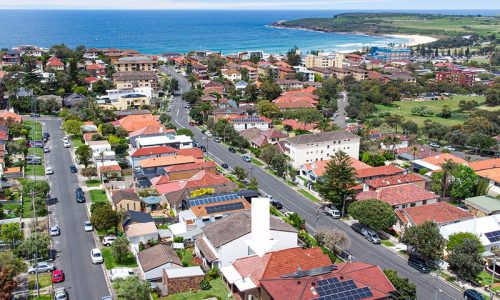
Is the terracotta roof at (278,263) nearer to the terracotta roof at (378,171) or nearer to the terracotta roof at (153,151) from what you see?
the terracotta roof at (378,171)

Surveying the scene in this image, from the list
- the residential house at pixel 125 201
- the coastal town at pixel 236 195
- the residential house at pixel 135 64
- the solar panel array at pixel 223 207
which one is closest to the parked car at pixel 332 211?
the coastal town at pixel 236 195

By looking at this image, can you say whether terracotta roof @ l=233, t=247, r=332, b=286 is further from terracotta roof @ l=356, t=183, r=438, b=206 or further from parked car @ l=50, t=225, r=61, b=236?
parked car @ l=50, t=225, r=61, b=236

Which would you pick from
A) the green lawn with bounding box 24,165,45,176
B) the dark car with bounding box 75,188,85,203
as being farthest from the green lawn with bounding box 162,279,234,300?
the green lawn with bounding box 24,165,45,176

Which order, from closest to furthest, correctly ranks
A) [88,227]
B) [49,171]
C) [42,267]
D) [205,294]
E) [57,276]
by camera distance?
[205,294] → [57,276] → [42,267] → [88,227] → [49,171]

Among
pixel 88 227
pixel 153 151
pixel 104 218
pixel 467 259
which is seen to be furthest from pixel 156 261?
pixel 153 151

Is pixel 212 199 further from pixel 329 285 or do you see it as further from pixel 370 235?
pixel 329 285

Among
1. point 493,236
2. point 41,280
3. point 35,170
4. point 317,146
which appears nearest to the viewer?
point 41,280

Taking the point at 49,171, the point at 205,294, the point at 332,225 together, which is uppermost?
the point at 49,171
